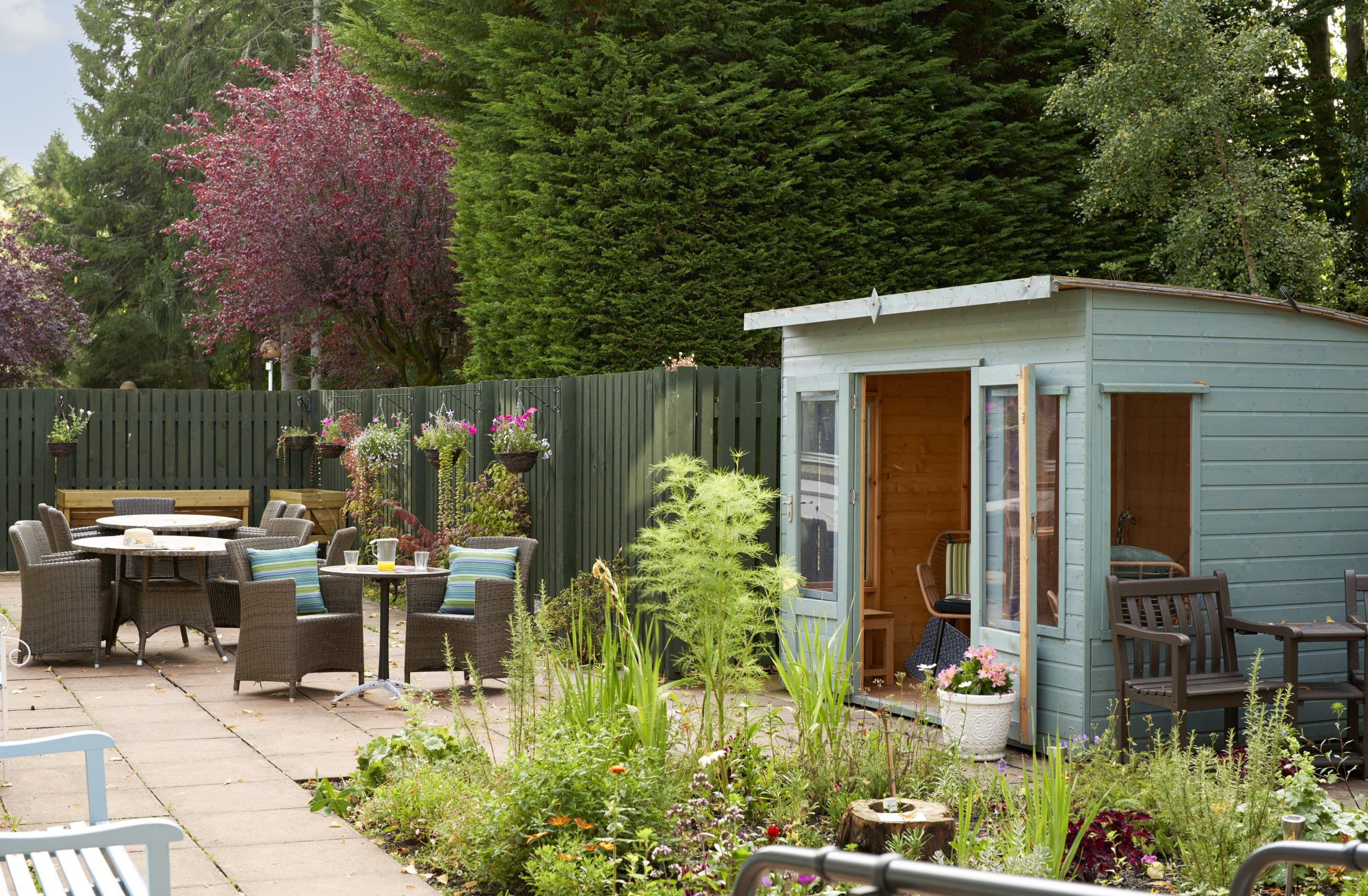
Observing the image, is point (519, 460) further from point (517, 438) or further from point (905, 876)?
point (905, 876)

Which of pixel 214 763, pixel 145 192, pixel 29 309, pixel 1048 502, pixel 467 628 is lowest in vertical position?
pixel 214 763

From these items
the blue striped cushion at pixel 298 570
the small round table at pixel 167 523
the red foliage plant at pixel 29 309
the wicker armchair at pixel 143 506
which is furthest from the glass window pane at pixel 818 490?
the red foliage plant at pixel 29 309

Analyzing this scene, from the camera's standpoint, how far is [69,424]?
15.7 metres

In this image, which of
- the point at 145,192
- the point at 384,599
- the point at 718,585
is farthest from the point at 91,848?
the point at 145,192

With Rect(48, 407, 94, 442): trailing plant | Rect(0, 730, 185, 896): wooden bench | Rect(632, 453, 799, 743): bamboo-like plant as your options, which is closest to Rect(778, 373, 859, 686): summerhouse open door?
Rect(632, 453, 799, 743): bamboo-like plant

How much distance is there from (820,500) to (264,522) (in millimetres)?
5596

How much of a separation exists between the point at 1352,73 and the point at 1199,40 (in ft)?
12.4

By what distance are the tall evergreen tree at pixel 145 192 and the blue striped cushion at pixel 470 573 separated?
21.7m

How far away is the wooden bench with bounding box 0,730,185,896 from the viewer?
2.78 meters

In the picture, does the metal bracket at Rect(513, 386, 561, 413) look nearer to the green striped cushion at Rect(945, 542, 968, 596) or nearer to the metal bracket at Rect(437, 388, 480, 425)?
the metal bracket at Rect(437, 388, 480, 425)

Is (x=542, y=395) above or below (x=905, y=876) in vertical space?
above

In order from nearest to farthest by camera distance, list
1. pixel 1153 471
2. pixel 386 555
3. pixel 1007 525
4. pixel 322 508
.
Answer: pixel 1007 525, pixel 386 555, pixel 1153 471, pixel 322 508

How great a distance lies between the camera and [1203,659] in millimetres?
6676

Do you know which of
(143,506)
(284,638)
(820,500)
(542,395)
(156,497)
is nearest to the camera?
(284,638)
